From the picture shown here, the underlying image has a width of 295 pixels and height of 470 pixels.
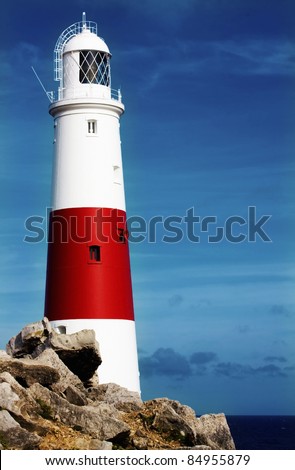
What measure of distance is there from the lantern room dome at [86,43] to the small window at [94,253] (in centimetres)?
593

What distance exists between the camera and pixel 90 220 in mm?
31828

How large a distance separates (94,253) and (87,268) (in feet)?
1.67

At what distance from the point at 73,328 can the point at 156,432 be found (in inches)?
341

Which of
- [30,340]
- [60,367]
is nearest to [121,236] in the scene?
[30,340]

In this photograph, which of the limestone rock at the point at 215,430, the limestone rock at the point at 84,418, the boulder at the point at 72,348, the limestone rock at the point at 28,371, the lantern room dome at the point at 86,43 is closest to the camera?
the limestone rock at the point at 84,418

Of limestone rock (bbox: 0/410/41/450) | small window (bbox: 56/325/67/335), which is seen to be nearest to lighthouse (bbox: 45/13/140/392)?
small window (bbox: 56/325/67/335)

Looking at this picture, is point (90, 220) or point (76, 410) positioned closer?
point (76, 410)

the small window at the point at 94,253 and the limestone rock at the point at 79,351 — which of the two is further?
the small window at the point at 94,253

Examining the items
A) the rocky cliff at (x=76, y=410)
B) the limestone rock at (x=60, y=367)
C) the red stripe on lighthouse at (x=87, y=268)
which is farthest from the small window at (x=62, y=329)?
the limestone rock at (x=60, y=367)

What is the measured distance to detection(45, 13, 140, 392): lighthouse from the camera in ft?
103

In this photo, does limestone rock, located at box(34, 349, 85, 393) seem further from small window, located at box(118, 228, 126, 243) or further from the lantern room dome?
the lantern room dome

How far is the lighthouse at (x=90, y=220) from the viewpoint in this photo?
31469 millimetres

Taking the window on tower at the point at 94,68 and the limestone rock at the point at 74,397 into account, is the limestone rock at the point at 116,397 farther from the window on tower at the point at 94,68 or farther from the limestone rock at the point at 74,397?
the window on tower at the point at 94,68

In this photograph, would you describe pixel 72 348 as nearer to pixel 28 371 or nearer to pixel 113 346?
pixel 28 371
